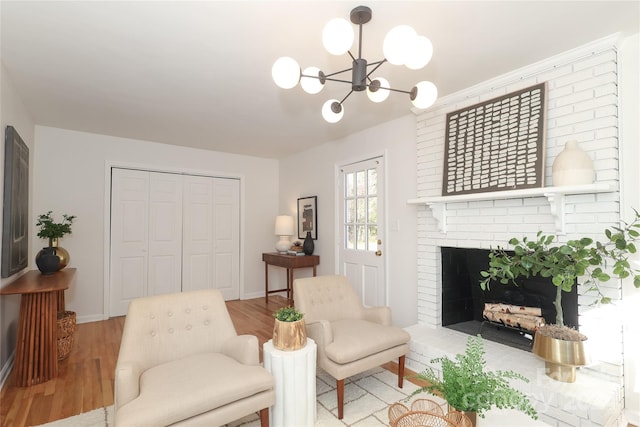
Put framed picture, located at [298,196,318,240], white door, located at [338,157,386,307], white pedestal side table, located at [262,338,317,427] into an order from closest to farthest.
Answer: white pedestal side table, located at [262,338,317,427] → white door, located at [338,157,386,307] → framed picture, located at [298,196,318,240]

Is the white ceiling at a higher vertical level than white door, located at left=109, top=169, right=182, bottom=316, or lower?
higher

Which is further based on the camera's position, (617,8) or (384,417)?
(384,417)

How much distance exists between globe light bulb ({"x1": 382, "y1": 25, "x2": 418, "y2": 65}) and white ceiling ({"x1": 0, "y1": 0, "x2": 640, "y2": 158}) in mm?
514

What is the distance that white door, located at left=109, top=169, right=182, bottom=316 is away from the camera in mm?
4418

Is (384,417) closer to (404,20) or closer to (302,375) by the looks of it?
(302,375)

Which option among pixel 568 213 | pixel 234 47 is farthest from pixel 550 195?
pixel 234 47

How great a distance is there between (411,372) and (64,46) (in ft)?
11.5

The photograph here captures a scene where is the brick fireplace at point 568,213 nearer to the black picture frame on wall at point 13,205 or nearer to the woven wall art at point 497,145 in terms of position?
the woven wall art at point 497,145

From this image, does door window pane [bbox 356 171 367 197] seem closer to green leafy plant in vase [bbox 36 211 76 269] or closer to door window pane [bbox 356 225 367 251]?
door window pane [bbox 356 225 367 251]

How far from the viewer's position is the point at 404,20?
189 centimetres

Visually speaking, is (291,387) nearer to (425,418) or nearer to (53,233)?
(425,418)

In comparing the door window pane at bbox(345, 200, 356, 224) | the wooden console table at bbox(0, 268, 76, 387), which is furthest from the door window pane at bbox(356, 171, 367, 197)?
the wooden console table at bbox(0, 268, 76, 387)

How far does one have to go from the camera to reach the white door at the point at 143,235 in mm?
4418

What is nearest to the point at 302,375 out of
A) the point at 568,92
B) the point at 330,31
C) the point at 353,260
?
the point at 330,31
